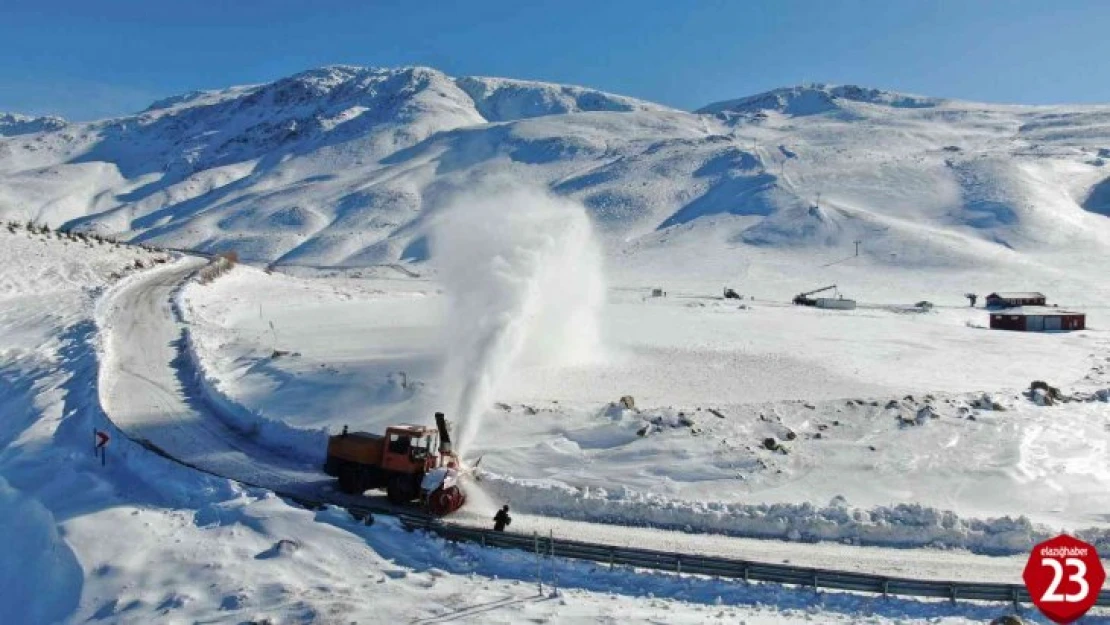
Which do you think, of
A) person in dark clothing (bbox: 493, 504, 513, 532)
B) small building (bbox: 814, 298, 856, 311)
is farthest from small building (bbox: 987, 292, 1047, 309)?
person in dark clothing (bbox: 493, 504, 513, 532)

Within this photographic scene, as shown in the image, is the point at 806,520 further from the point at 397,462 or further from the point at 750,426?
the point at 397,462

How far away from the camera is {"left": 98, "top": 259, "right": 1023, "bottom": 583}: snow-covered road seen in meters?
19.6

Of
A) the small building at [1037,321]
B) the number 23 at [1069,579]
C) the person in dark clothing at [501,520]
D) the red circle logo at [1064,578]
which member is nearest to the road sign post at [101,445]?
the person in dark clothing at [501,520]

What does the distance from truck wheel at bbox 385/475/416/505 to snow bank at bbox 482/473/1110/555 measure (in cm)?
275

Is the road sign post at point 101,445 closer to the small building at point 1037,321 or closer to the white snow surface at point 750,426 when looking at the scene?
the white snow surface at point 750,426

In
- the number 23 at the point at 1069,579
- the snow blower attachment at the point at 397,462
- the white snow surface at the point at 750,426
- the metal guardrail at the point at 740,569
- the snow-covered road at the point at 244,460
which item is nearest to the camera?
the number 23 at the point at 1069,579

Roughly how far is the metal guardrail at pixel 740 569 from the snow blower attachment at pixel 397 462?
272cm

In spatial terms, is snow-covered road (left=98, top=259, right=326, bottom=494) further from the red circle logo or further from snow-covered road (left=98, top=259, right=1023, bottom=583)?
the red circle logo

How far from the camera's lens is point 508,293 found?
1337 inches

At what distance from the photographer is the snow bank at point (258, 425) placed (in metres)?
27.0

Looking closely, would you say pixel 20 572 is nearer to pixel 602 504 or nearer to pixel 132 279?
pixel 602 504

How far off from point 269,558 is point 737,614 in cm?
964

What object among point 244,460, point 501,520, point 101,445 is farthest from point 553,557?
point 101,445

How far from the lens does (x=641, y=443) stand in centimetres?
2662
